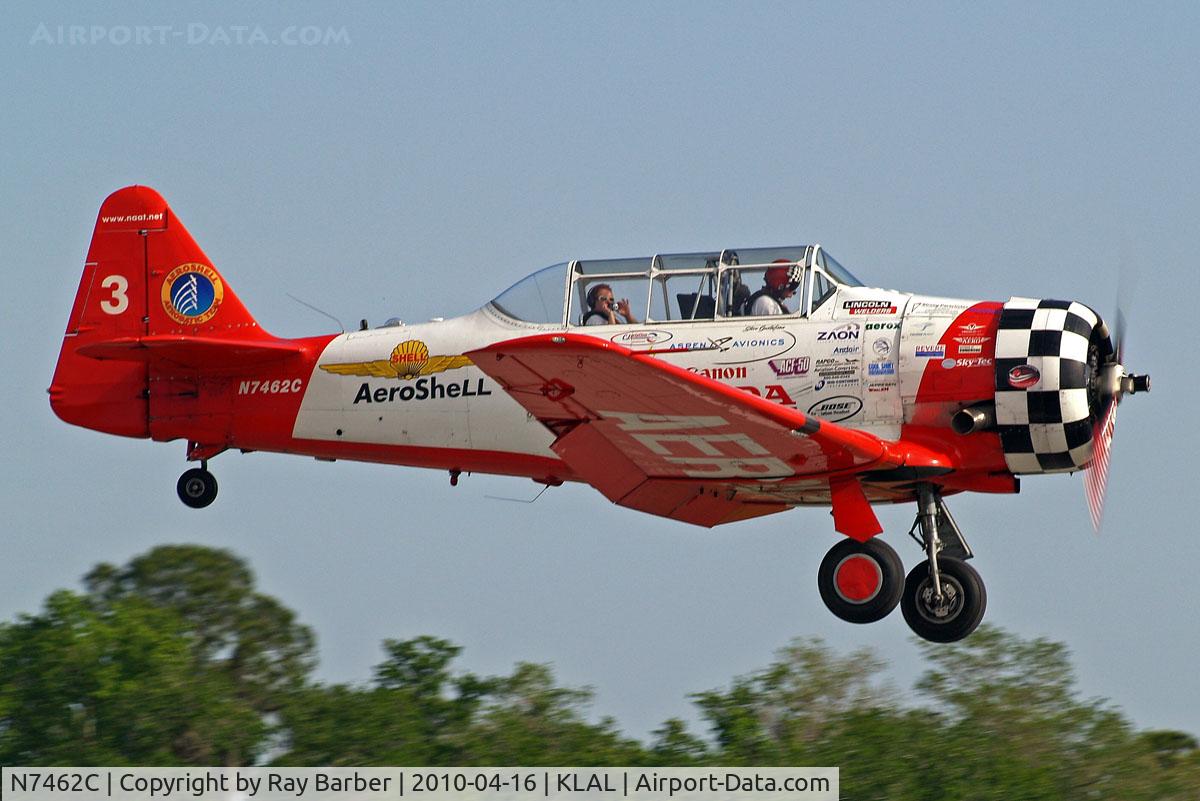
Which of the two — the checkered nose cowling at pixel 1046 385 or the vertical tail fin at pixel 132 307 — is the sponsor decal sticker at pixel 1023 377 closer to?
the checkered nose cowling at pixel 1046 385

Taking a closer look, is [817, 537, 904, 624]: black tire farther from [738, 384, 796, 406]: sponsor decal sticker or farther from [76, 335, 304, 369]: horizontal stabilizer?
[76, 335, 304, 369]: horizontal stabilizer

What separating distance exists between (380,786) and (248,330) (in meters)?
5.19

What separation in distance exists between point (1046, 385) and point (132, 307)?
7.94 metres

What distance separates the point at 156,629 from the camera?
25.1m

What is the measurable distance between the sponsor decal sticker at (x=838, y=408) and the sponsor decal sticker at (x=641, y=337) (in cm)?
128

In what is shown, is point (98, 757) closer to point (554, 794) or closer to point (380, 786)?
point (380, 786)

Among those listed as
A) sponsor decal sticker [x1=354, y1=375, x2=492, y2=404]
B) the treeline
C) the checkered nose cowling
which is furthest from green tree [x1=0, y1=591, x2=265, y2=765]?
the checkered nose cowling

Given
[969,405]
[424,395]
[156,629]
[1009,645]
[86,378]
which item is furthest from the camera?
[156,629]

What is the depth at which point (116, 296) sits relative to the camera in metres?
15.6

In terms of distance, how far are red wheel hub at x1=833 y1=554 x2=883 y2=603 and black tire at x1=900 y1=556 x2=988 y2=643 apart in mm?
398

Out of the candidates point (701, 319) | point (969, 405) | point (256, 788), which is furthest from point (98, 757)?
point (969, 405)

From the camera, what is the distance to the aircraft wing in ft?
36.1
